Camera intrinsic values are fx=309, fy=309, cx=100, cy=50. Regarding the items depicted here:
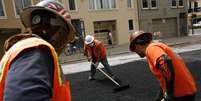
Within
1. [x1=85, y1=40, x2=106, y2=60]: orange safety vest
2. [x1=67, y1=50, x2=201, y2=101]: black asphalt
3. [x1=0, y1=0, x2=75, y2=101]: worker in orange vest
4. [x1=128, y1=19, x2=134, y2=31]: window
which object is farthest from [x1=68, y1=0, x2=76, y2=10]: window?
[x1=0, y1=0, x2=75, y2=101]: worker in orange vest

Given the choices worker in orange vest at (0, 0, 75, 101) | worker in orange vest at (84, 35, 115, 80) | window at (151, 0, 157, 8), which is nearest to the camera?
worker in orange vest at (0, 0, 75, 101)

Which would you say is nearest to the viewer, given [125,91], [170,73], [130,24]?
[170,73]

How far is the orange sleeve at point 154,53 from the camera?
3102mm

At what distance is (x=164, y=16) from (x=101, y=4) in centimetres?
796

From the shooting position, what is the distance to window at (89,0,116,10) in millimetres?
24703

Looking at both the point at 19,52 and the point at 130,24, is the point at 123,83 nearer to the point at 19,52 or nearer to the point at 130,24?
the point at 19,52

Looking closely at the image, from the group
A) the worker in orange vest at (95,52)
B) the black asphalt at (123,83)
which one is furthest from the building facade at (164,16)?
the worker in orange vest at (95,52)

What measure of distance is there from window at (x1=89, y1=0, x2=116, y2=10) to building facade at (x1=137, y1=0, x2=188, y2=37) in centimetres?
316

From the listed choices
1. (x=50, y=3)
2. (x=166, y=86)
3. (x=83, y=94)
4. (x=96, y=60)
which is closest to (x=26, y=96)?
(x=50, y=3)

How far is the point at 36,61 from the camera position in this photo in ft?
4.27

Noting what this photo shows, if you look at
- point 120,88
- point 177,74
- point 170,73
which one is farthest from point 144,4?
point 170,73

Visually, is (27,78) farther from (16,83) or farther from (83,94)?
(83,94)

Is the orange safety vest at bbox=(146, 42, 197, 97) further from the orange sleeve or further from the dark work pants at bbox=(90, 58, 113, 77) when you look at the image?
the dark work pants at bbox=(90, 58, 113, 77)

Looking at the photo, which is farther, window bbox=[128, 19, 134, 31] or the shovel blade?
window bbox=[128, 19, 134, 31]
